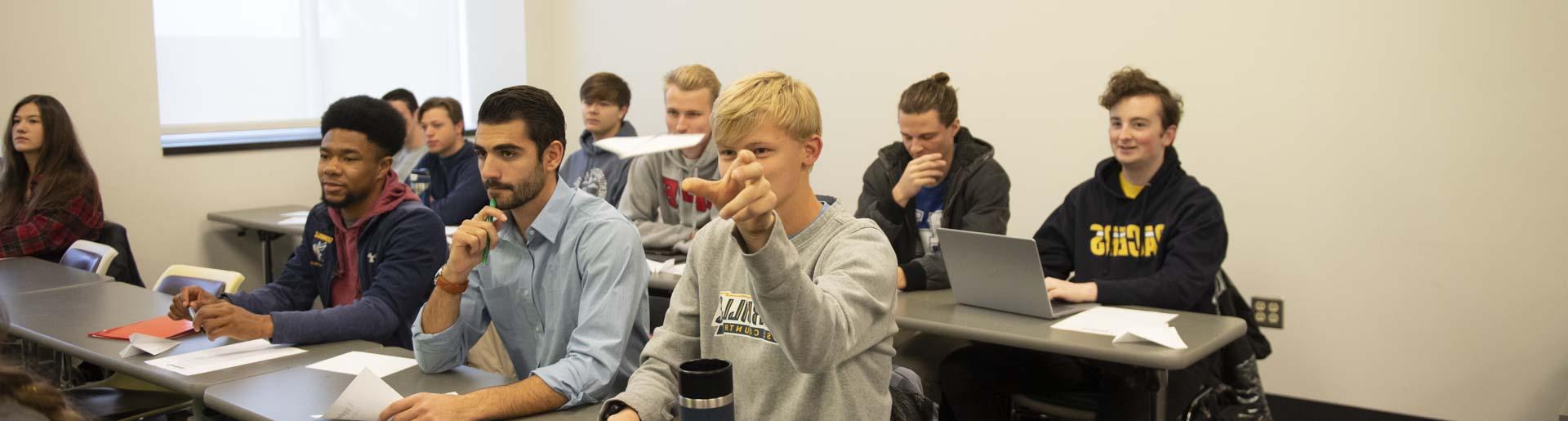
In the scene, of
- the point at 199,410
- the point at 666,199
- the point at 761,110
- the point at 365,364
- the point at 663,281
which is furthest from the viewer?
the point at 666,199

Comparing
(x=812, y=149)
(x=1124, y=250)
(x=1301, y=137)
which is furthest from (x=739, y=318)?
(x=1301, y=137)

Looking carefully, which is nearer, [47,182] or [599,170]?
[47,182]

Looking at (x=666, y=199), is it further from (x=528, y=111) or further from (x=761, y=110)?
(x=761, y=110)

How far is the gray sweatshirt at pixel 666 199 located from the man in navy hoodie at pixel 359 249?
4.15 ft

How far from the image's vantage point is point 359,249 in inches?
105

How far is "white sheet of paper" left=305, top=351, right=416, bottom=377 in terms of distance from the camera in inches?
84.4

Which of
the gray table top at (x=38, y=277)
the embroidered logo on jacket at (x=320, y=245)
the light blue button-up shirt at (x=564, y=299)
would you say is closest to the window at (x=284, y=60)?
the gray table top at (x=38, y=277)

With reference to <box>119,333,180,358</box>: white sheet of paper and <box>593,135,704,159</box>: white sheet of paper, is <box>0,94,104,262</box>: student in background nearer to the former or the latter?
<box>119,333,180,358</box>: white sheet of paper

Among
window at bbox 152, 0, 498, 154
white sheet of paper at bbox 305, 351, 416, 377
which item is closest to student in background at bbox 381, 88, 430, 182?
window at bbox 152, 0, 498, 154

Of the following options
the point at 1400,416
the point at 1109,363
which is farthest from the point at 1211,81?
the point at 1109,363

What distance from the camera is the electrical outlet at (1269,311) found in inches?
154

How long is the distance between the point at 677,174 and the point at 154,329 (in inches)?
77.1

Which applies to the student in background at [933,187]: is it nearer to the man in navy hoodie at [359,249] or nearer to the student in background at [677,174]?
the student in background at [677,174]

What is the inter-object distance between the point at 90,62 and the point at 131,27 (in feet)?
0.75
